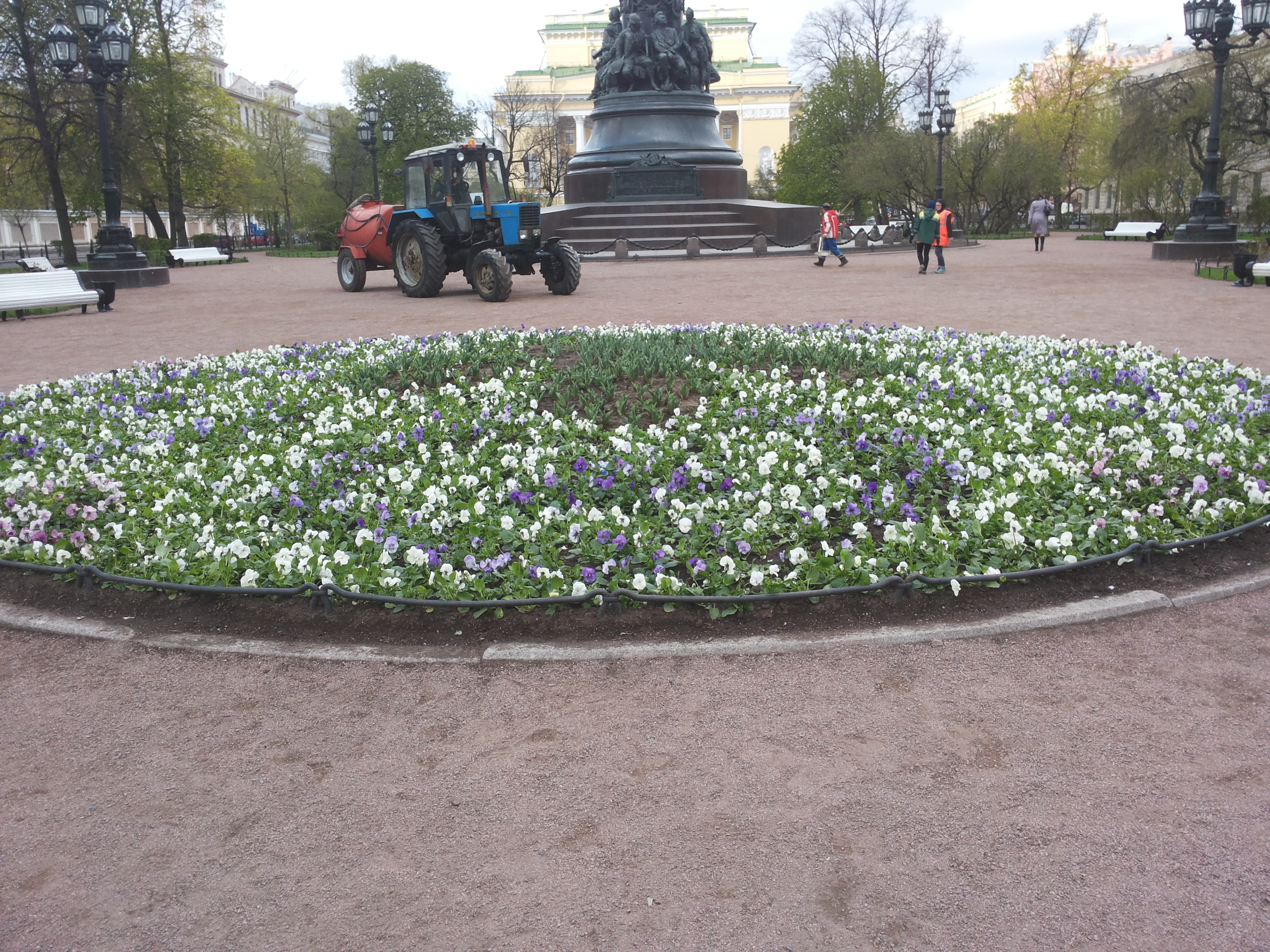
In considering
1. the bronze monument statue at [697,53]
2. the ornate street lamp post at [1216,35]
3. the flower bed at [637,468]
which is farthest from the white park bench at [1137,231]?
the flower bed at [637,468]

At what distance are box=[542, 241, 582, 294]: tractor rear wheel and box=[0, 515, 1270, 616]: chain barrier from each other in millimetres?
13593

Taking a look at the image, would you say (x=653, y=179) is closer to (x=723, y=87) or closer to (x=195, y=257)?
(x=195, y=257)

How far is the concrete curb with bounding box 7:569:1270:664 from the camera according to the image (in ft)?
A: 13.8

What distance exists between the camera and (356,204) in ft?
71.4

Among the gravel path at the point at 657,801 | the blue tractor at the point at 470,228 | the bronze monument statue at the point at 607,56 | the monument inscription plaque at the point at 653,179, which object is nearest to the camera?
the gravel path at the point at 657,801

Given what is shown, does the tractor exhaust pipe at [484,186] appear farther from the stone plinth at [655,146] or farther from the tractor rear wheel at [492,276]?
the stone plinth at [655,146]

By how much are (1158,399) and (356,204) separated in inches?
713

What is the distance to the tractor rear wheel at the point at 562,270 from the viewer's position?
1792 centimetres

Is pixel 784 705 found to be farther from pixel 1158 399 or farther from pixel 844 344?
pixel 844 344

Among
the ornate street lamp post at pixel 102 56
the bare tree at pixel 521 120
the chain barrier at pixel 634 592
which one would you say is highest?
the bare tree at pixel 521 120

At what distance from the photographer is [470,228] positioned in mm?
18172

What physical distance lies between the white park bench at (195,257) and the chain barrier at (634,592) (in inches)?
1462

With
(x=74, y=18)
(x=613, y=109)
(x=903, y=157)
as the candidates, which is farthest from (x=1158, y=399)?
(x=903, y=157)

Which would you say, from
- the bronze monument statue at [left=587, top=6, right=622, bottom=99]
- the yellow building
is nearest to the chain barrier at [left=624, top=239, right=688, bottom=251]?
the bronze monument statue at [left=587, top=6, right=622, bottom=99]
